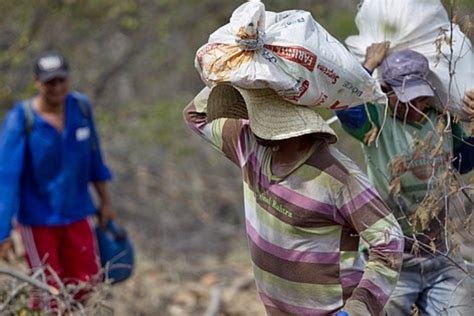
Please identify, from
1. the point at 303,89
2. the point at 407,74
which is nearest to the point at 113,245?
the point at 407,74

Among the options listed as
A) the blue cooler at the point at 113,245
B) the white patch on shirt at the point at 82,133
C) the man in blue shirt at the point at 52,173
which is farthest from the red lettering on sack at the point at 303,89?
the blue cooler at the point at 113,245

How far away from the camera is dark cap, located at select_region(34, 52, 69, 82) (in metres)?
7.41

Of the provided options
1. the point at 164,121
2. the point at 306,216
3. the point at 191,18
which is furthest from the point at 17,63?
the point at 306,216

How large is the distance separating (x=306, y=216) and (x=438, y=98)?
923 mm

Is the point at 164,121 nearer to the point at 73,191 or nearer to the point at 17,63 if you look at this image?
the point at 17,63

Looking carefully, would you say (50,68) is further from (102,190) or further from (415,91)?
(415,91)

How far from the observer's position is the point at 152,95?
14438 millimetres

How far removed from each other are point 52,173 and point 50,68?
67 centimetres

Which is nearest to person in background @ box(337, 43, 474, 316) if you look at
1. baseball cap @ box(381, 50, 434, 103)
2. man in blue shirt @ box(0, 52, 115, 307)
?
baseball cap @ box(381, 50, 434, 103)

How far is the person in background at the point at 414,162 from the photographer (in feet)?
15.0

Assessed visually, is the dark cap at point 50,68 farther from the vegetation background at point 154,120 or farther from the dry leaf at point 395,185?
the dry leaf at point 395,185

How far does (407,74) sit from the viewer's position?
473 cm

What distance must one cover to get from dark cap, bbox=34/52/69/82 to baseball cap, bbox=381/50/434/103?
3060 mm

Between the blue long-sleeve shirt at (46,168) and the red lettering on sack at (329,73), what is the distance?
3.51 meters
